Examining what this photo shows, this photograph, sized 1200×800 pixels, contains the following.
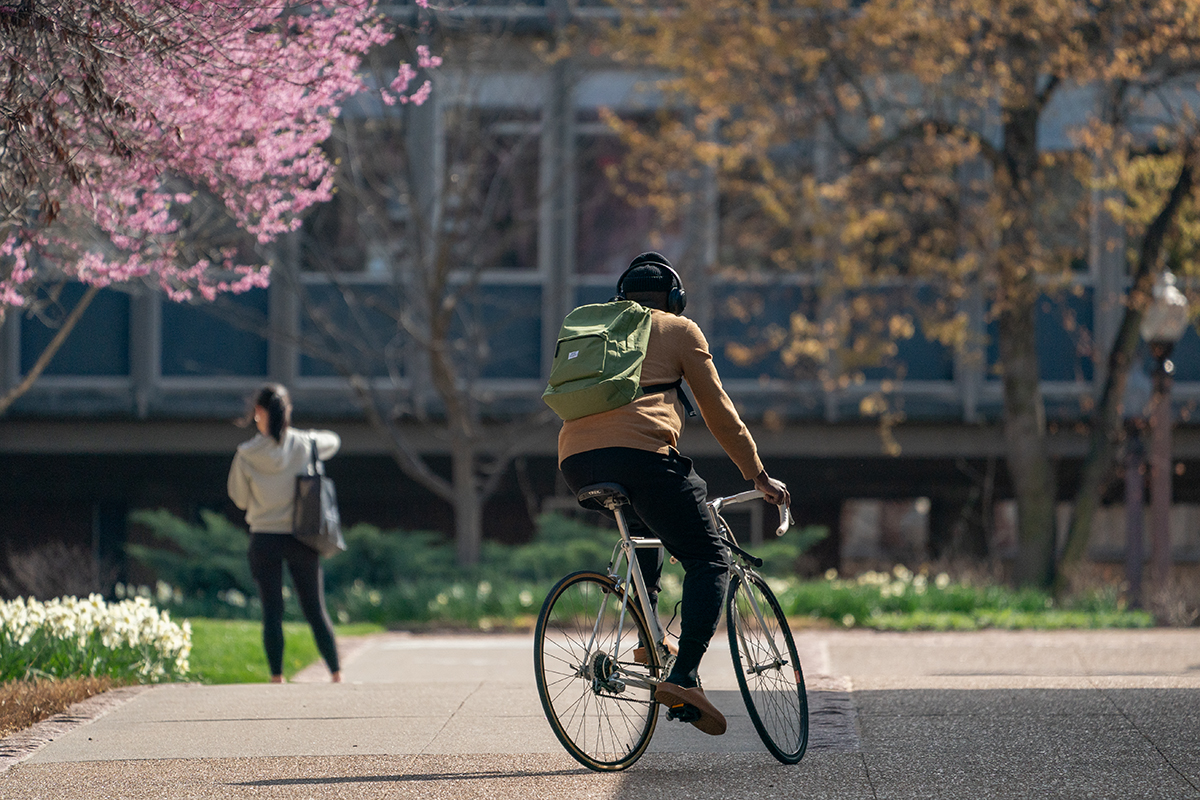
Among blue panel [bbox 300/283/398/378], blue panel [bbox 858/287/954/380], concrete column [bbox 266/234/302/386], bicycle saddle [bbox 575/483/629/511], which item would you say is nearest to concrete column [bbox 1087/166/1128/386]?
blue panel [bbox 858/287/954/380]

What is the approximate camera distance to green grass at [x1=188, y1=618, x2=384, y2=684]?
30.8ft

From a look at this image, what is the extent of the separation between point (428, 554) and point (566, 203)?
5003 mm

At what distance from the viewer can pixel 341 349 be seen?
17.5 meters

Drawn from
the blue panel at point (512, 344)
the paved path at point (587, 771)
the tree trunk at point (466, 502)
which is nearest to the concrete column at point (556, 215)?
the blue panel at point (512, 344)

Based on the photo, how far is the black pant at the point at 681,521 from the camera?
16.4 feet

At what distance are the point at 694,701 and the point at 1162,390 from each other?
10.2 metres

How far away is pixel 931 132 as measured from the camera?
14328 millimetres

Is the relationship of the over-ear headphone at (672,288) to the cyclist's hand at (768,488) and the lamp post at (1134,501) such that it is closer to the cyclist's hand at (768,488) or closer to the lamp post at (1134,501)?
the cyclist's hand at (768,488)

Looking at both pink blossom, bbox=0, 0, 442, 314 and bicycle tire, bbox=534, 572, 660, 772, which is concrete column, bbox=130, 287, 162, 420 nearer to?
pink blossom, bbox=0, 0, 442, 314

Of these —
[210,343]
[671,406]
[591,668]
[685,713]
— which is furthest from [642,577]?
[210,343]

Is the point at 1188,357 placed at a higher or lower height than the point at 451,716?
higher

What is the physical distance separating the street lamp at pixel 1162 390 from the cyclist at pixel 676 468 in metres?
9.64

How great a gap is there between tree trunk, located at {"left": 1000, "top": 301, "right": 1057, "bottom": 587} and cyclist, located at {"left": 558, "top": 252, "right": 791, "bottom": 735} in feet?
34.4

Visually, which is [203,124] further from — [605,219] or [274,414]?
[605,219]
